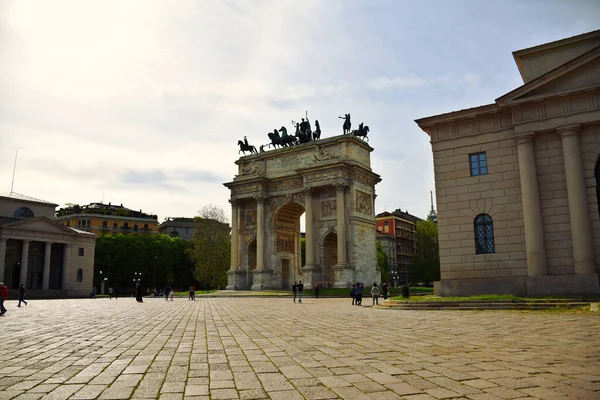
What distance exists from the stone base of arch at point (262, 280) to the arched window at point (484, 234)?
117ft

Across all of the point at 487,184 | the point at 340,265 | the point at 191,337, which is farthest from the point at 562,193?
the point at 340,265

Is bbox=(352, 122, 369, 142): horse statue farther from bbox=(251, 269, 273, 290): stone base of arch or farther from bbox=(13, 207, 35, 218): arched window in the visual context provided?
bbox=(13, 207, 35, 218): arched window

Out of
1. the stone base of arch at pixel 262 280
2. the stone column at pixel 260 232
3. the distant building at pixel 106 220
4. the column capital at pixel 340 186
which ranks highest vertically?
the distant building at pixel 106 220

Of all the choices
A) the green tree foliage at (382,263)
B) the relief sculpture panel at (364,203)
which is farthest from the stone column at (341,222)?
the green tree foliage at (382,263)

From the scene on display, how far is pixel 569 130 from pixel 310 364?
2203 cm

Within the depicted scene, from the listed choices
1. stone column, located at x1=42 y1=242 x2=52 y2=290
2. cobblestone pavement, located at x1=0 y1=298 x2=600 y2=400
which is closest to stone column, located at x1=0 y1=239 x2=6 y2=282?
stone column, located at x1=42 y1=242 x2=52 y2=290

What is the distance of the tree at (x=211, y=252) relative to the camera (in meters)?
71.4

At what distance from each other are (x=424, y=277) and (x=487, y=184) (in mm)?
64487

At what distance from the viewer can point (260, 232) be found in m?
60.0

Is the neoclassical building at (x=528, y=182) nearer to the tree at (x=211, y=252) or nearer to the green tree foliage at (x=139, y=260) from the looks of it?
the tree at (x=211, y=252)

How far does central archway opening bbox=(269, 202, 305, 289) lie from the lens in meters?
60.8

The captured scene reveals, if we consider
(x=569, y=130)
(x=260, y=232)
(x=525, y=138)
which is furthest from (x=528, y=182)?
(x=260, y=232)

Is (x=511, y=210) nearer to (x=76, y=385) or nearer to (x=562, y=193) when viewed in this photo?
(x=562, y=193)

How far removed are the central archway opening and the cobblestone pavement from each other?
1869 inches
